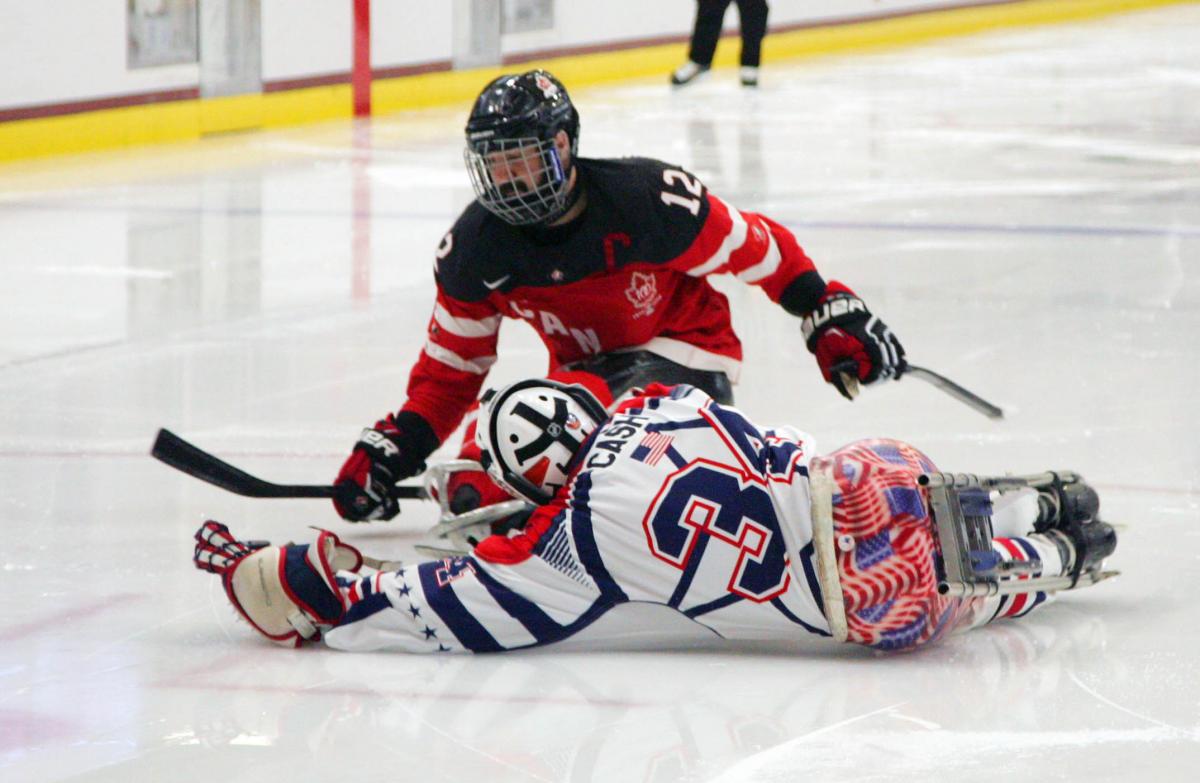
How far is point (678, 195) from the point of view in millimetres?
3414

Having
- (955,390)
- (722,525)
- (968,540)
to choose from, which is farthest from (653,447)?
(955,390)

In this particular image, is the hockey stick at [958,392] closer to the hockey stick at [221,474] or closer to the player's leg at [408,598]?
the hockey stick at [221,474]

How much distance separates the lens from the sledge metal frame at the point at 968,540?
264 cm

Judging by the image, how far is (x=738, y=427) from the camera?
2.72 metres

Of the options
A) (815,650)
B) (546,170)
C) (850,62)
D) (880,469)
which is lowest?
(850,62)

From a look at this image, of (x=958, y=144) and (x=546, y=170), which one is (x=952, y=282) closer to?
(x=546, y=170)

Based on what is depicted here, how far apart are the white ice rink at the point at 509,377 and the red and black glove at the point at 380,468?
0.31 feet

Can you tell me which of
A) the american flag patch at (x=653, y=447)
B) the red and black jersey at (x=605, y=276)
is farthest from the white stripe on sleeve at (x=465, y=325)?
Answer: the american flag patch at (x=653, y=447)

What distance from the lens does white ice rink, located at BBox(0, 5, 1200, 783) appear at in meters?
2.42

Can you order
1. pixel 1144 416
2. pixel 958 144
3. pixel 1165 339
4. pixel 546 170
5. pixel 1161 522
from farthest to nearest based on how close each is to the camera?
1. pixel 958 144
2. pixel 1165 339
3. pixel 1144 416
4. pixel 1161 522
5. pixel 546 170

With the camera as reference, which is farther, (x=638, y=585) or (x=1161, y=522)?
(x=1161, y=522)

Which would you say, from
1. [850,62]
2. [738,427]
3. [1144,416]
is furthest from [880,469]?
[850,62]

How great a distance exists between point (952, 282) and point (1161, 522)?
2.41 meters

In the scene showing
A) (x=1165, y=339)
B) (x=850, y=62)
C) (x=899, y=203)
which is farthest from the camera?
(x=850, y=62)
